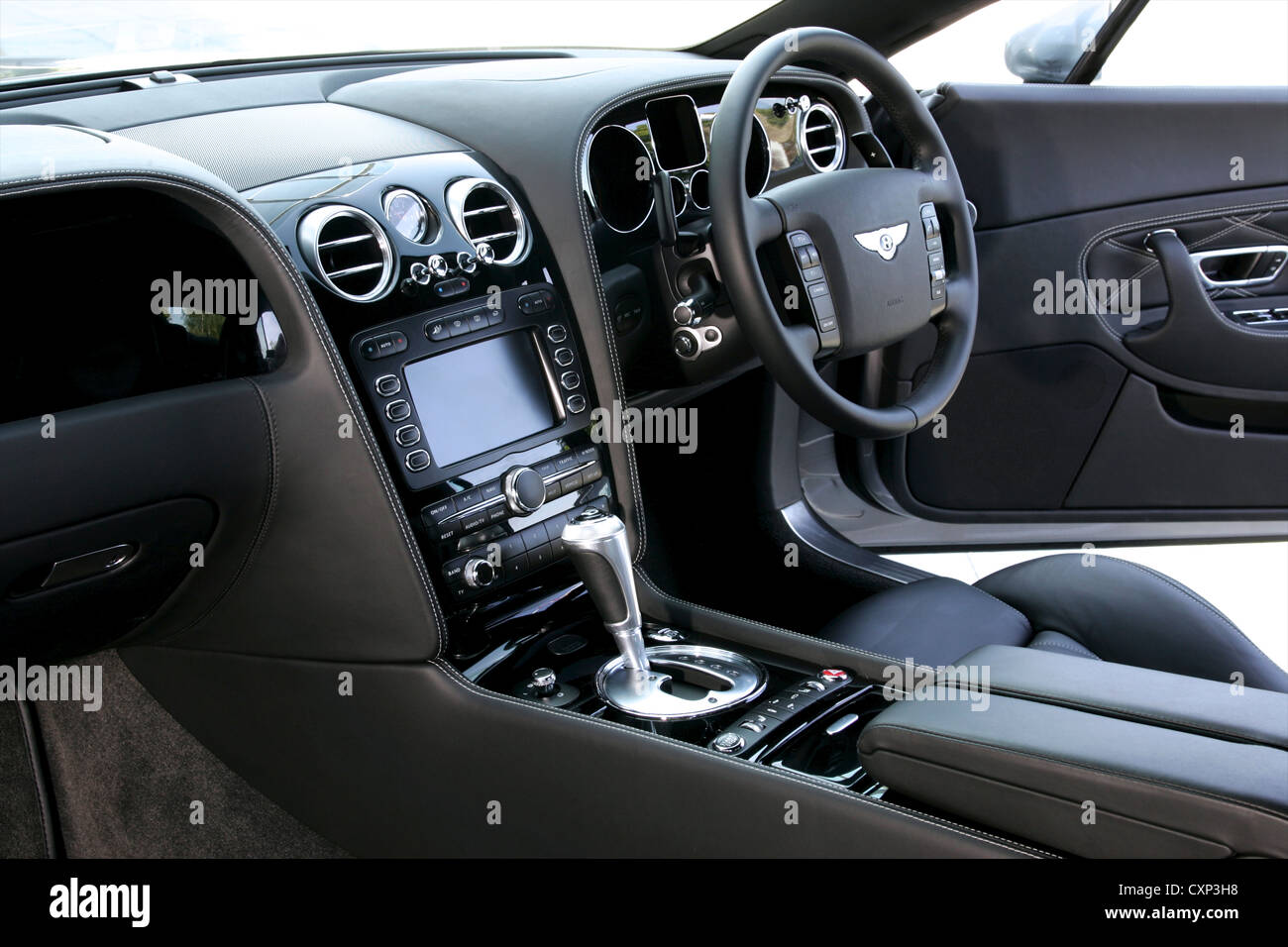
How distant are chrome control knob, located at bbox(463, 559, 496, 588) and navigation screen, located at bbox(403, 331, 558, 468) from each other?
114 millimetres

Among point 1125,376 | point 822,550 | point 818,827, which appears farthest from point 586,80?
point 1125,376

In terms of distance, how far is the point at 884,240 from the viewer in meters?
1.43

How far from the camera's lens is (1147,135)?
201cm

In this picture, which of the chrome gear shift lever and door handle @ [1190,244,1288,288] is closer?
the chrome gear shift lever

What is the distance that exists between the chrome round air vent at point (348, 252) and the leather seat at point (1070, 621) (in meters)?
0.71

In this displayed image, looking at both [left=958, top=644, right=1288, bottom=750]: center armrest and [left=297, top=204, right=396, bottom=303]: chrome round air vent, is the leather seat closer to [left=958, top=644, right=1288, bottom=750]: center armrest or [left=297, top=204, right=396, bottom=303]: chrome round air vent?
[left=958, top=644, right=1288, bottom=750]: center armrest

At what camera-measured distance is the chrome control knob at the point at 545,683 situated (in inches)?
48.7

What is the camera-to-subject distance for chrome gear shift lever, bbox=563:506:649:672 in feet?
3.87

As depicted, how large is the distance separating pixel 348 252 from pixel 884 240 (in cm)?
64

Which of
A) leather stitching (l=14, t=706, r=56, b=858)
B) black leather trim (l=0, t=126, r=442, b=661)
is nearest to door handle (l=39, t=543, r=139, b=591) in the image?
black leather trim (l=0, t=126, r=442, b=661)

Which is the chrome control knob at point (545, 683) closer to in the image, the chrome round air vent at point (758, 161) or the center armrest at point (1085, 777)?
the center armrest at point (1085, 777)

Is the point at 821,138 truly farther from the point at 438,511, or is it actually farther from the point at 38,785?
the point at 38,785

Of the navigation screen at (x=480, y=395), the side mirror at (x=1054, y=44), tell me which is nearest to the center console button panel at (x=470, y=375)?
the navigation screen at (x=480, y=395)
